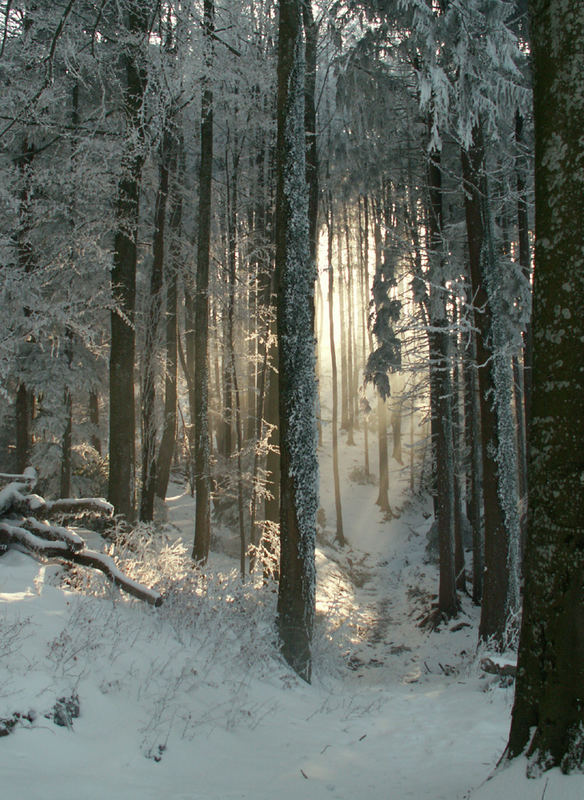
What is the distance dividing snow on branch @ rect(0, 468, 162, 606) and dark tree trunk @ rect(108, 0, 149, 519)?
9.49 ft

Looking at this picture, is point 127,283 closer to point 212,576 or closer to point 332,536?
point 212,576

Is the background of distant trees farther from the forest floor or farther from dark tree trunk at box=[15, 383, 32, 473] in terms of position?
the forest floor

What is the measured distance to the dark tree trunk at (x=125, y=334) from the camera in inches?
407

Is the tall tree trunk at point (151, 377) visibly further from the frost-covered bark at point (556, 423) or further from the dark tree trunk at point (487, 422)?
the frost-covered bark at point (556, 423)

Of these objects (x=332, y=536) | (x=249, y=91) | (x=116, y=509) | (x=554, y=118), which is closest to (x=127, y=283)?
(x=116, y=509)

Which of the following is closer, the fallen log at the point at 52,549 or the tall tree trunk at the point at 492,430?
the fallen log at the point at 52,549

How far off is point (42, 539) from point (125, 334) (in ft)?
15.6

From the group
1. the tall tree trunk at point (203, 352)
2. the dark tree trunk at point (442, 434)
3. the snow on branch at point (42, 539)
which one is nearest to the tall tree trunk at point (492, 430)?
the dark tree trunk at point (442, 434)

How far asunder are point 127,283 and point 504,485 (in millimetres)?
8304

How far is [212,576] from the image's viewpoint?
28.5ft

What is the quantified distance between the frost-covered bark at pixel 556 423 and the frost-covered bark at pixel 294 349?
15.1 feet

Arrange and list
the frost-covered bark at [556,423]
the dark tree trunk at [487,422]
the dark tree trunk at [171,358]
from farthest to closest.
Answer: the dark tree trunk at [171,358] → the dark tree trunk at [487,422] → the frost-covered bark at [556,423]

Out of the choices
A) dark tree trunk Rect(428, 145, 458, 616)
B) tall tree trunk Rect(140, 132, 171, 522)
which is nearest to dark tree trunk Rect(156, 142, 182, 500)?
tall tree trunk Rect(140, 132, 171, 522)

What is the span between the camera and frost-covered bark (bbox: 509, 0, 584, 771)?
300 centimetres
